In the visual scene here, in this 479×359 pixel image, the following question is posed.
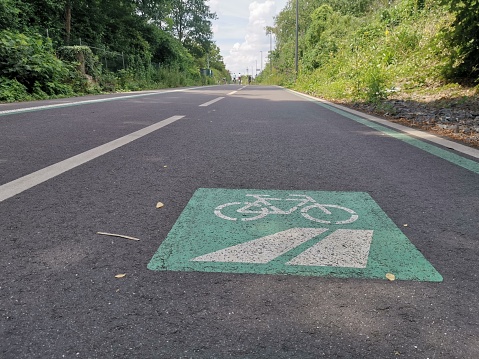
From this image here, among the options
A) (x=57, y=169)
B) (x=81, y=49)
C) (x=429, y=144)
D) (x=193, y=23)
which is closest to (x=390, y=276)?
(x=57, y=169)

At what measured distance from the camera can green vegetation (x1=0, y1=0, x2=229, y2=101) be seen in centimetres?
1320

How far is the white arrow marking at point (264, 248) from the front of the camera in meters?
1.86

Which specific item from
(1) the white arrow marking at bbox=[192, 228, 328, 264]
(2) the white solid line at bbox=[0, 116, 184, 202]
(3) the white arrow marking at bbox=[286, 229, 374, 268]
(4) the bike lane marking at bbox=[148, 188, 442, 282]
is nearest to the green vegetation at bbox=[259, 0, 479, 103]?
(2) the white solid line at bbox=[0, 116, 184, 202]

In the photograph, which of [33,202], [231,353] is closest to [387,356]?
[231,353]

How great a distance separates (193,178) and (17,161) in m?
1.74

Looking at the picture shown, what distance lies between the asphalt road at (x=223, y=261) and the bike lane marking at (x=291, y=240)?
1 cm

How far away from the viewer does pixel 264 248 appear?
6.47 feet

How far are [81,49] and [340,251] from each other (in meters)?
19.4

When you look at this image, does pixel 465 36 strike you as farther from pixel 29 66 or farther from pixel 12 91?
pixel 29 66

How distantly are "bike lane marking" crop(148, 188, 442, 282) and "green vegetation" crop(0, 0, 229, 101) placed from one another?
11.4 meters

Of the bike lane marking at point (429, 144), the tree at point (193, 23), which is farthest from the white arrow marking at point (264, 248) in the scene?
the tree at point (193, 23)

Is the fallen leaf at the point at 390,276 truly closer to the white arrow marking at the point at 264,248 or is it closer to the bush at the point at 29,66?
the white arrow marking at the point at 264,248

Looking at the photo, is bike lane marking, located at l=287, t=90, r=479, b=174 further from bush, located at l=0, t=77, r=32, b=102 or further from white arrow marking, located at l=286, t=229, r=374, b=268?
bush, located at l=0, t=77, r=32, b=102

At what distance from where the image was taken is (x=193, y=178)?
3299 mm
